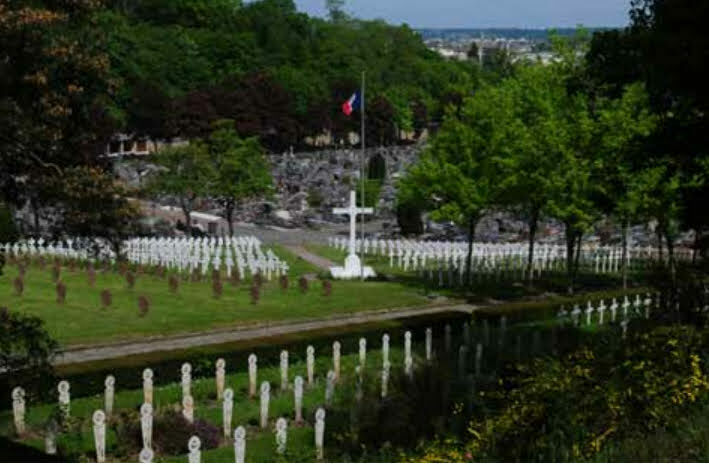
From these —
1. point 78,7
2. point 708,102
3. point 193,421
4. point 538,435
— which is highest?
point 78,7

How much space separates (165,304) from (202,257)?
10320 millimetres

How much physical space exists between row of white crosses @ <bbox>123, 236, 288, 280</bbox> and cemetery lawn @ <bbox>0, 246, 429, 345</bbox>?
1575 millimetres

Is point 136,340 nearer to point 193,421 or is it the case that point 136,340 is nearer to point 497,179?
point 193,421

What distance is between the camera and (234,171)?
59.9 m

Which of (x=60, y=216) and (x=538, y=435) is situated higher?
(x=60, y=216)

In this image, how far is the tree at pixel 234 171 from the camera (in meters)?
59.7

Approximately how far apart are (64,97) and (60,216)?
158 cm

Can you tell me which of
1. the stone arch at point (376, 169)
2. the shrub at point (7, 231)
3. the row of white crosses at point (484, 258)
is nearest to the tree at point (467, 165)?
the row of white crosses at point (484, 258)

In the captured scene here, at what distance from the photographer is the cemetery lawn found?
2728cm

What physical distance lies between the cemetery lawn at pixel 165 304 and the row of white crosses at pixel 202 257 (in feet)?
5.17

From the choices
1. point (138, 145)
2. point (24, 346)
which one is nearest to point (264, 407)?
point (24, 346)

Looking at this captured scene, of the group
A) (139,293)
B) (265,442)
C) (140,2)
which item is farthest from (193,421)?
(140,2)

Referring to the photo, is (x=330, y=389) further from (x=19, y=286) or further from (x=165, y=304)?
(x=19, y=286)

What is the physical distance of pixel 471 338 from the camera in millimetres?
23641
